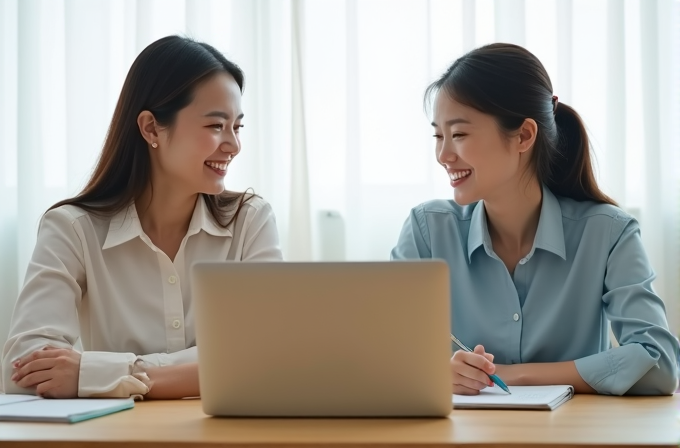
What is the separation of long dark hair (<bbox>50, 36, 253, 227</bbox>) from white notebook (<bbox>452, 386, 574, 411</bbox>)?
33.3 inches

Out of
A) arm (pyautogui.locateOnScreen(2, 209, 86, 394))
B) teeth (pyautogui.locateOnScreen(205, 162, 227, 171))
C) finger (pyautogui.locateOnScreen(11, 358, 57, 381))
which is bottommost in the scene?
finger (pyautogui.locateOnScreen(11, 358, 57, 381))

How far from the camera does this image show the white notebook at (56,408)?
1166mm

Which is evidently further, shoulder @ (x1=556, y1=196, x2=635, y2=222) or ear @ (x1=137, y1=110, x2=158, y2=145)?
ear @ (x1=137, y1=110, x2=158, y2=145)

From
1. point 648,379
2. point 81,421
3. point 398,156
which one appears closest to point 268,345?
point 81,421

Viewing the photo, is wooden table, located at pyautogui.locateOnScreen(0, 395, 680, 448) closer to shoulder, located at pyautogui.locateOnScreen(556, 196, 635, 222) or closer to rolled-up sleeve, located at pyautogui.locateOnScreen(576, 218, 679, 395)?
rolled-up sleeve, located at pyautogui.locateOnScreen(576, 218, 679, 395)

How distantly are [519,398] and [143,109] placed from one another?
1.15 meters

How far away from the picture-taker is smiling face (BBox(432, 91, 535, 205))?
72.0 inches

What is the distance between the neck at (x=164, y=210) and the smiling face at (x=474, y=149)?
64 cm

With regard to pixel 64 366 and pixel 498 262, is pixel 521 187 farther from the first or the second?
pixel 64 366

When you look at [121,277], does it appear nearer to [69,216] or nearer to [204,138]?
[69,216]

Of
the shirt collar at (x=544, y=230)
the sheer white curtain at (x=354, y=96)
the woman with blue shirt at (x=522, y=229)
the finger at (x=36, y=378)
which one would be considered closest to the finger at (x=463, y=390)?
the woman with blue shirt at (x=522, y=229)

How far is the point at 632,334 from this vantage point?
162cm

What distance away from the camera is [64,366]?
4.85 feet

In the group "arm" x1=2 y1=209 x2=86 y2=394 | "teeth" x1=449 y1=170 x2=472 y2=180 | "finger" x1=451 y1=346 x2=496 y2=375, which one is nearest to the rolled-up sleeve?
"finger" x1=451 y1=346 x2=496 y2=375
